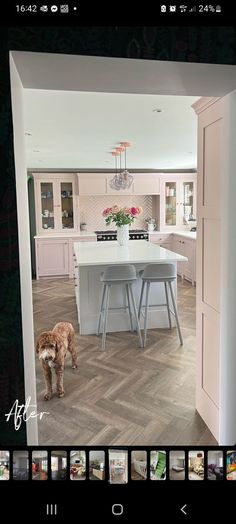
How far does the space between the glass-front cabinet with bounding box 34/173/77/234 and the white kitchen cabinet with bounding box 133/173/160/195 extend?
1356 millimetres

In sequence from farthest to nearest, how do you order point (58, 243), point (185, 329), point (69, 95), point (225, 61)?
point (58, 243) → point (185, 329) → point (69, 95) → point (225, 61)

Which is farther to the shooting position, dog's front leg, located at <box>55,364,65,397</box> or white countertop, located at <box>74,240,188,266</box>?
white countertop, located at <box>74,240,188,266</box>

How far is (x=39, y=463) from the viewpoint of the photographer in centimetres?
83

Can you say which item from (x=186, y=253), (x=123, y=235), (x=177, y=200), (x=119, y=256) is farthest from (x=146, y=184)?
(x=119, y=256)

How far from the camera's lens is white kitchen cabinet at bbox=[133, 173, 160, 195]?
711 cm

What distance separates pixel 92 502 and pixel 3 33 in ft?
4.29

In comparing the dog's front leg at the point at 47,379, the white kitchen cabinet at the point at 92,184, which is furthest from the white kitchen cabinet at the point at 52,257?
the dog's front leg at the point at 47,379

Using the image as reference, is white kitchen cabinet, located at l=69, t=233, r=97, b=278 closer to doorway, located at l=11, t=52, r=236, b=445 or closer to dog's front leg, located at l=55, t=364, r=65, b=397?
dog's front leg, located at l=55, t=364, r=65, b=397

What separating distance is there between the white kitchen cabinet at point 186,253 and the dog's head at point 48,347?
4184 mm

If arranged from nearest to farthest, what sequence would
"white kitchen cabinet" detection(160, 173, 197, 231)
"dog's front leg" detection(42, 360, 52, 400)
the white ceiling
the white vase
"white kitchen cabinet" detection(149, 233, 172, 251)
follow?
"dog's front leg" detection(42, 360, 52, 400) < the white ceiling < the white vase < "white kitchen cabinet" detection(149, 233, 172, 251) < "white kitchen cabinet" detection(160, 173, 197, 231)

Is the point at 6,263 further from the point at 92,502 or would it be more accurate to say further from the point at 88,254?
the point at 88,254

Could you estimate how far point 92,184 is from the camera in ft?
22.6

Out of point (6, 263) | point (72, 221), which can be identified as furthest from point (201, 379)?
point (72, 221)

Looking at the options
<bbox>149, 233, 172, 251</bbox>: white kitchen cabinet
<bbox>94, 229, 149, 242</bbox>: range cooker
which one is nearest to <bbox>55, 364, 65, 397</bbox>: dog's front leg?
<bbox>94, 229, 149, 242</bbox>: range cooker
